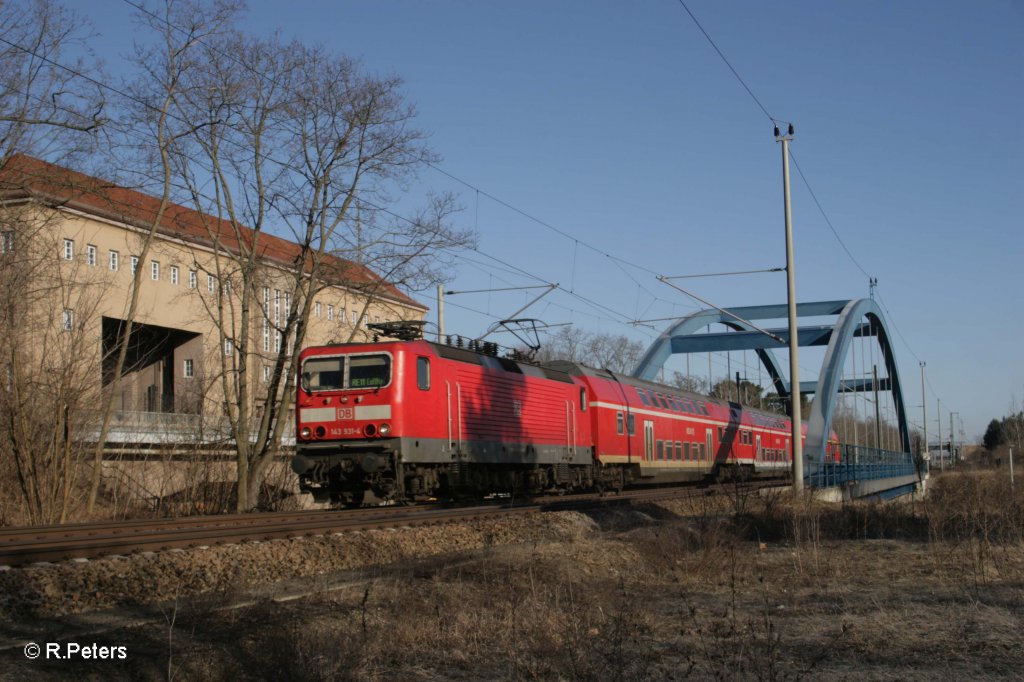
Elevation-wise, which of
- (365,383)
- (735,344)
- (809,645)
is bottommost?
(809,645)

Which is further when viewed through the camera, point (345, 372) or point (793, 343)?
point (793, 343)

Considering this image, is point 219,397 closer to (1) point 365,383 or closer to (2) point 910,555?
(1) point 365,383

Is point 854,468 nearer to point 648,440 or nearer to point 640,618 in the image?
point 648,440

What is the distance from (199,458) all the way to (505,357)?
8199 mm

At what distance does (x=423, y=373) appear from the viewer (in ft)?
66.9

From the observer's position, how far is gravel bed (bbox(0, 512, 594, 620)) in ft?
31.3

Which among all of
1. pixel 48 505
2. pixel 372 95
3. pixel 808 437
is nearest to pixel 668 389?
pixel 808 437

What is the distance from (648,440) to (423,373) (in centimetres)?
1406

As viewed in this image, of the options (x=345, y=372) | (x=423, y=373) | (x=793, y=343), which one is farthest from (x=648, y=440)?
(x=345, y=372)

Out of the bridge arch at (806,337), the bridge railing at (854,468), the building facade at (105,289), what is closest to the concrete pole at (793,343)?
the bridge railing at (854,468)

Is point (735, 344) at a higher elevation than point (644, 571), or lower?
higher

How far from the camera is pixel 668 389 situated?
37.2 m

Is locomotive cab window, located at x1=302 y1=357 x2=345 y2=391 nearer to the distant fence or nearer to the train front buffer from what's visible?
the train front buffer

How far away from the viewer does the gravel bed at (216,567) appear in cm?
955
